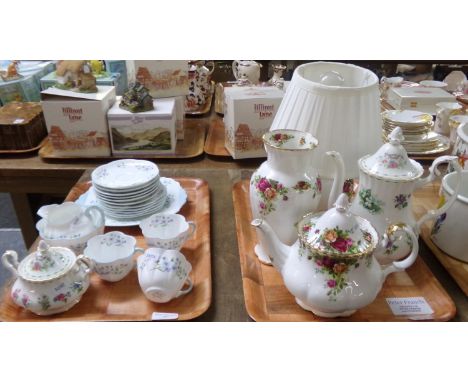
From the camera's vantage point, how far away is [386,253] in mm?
805

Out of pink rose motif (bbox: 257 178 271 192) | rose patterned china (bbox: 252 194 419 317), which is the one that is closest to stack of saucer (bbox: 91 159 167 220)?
pink rose motif (bbox: 257 178 271 192)

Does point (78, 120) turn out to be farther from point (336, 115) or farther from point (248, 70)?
point (336, 115)

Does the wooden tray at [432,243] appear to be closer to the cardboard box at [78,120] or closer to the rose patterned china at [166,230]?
the rose patterned china at [166,230]

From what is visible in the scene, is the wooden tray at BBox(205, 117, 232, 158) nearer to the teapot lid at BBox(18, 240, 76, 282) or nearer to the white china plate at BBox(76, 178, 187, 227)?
the white china plate at BBox(76, 178, 187, 227)

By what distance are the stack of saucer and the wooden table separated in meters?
0.16

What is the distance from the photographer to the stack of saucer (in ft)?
3.35

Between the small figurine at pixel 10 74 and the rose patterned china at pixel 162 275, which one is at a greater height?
the small figurine at pixel 10 74

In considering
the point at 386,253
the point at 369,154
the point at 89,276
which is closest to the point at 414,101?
the point at 369,154

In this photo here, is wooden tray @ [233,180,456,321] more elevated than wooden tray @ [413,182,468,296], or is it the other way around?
wooden tray @ [413,182,468,296]

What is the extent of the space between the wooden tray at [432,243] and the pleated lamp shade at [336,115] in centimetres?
26

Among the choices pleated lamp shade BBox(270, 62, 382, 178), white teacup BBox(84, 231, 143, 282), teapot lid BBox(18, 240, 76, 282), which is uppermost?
pleated lamp shade BBox(270, 62, 382, 178)

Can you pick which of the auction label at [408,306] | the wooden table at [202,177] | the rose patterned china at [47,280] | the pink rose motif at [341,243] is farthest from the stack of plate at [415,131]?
the rose patterned china at [47,280]

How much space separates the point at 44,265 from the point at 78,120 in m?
0.66

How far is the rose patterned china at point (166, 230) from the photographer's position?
89cm
